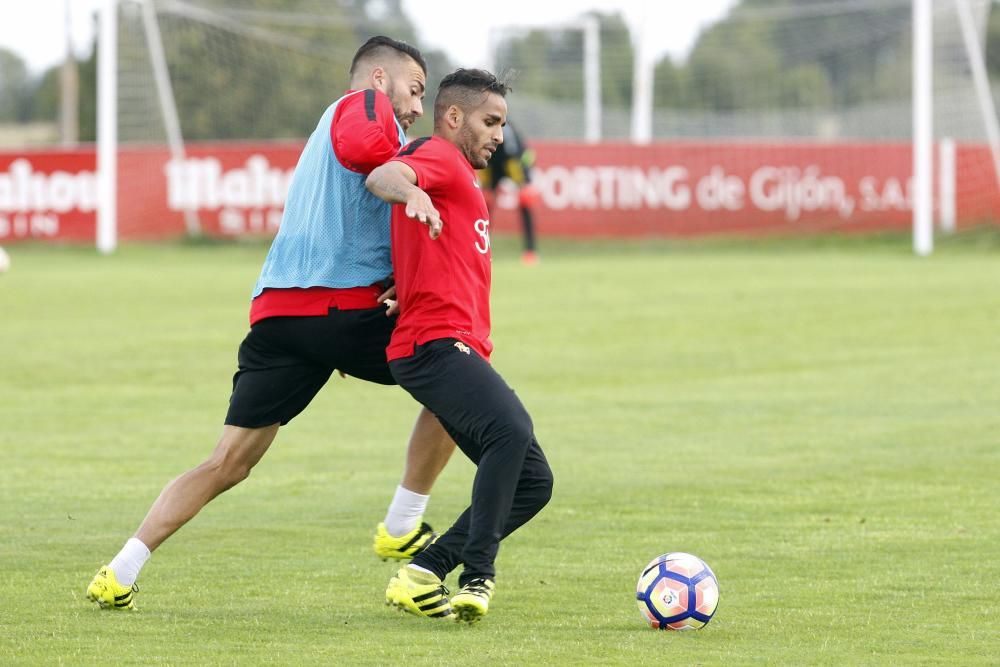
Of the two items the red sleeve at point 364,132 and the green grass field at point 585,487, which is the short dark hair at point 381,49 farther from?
the green grass field at point 585,487

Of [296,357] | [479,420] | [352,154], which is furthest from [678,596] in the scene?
[352,154]

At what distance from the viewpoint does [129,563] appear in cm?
611

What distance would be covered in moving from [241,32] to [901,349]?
2463 centimetres

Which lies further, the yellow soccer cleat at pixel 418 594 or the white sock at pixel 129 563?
the white sock at pixel 129 563

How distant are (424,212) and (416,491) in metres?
1.70

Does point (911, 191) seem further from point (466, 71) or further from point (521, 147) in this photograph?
point (466, 71)

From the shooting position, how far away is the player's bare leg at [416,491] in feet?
21.9

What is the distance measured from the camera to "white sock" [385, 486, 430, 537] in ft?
22.4

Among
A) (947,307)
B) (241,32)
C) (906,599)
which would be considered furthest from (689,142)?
(906,599)

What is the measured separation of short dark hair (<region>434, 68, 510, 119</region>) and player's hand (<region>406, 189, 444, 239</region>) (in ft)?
1.71

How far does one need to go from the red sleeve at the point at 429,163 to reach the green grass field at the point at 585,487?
151cm

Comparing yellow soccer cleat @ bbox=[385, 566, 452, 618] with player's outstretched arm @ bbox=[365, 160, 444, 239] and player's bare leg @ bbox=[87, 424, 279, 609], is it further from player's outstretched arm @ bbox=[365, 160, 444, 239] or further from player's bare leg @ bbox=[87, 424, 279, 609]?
player's outstretched arm @ bbox=[365, 160, 444, 239]

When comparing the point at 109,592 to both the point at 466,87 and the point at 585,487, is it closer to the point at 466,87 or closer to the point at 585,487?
the point at 466,87

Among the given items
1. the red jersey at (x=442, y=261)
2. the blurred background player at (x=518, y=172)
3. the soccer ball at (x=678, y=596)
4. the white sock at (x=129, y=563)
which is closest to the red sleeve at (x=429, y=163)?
the red jersey at (x=442, y=261)
